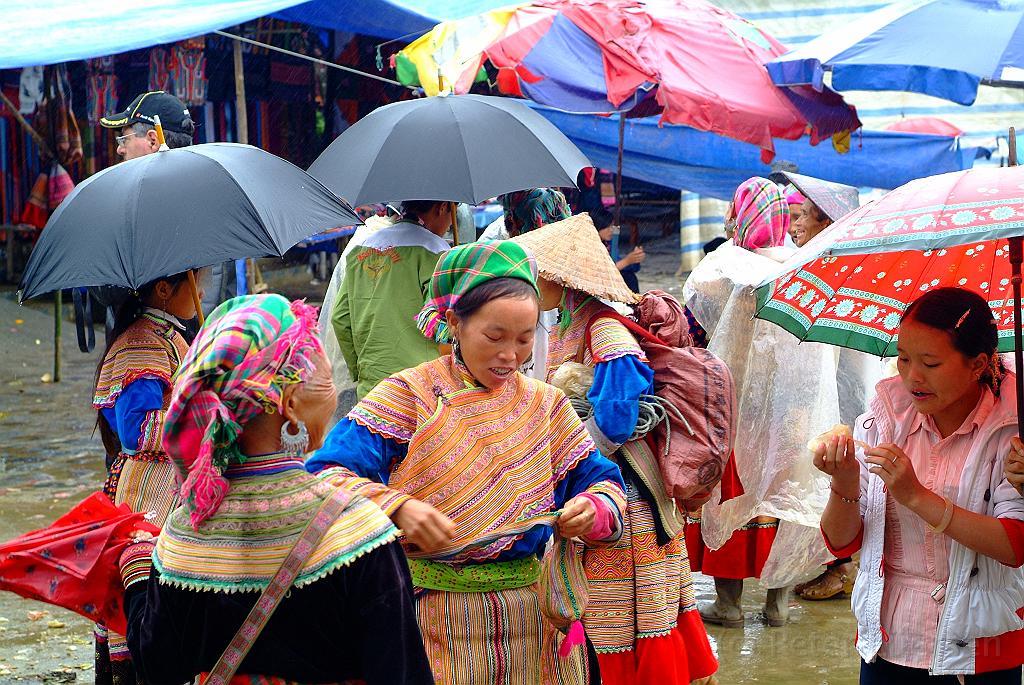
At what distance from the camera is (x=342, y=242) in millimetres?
10852

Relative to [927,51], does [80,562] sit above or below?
below

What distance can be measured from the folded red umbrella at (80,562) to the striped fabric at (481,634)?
2.47ft

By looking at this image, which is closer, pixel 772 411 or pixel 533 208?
pixel 533 208

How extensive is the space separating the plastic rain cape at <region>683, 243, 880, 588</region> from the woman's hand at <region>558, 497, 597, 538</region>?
2858mm

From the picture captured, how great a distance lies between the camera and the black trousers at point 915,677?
2932 millimetres

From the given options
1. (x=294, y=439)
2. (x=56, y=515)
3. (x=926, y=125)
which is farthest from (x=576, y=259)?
(x=926, y=125)

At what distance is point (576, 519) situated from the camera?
2.70m

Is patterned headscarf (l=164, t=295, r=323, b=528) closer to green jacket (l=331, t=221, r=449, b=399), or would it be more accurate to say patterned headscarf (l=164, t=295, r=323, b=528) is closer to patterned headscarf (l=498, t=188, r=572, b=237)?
green jacket (l=331, t=221, r=449, b=399)

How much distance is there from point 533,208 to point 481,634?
8.26ft

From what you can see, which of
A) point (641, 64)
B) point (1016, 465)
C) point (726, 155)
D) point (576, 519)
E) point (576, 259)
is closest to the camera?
point (576, 519)

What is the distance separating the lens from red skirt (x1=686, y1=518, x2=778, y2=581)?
560cm

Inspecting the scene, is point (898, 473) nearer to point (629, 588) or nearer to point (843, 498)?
point (843, 498)

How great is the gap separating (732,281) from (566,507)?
120 inches

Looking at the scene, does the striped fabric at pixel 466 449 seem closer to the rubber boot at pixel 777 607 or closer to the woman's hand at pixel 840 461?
the woman's hand at pixel 840 461
